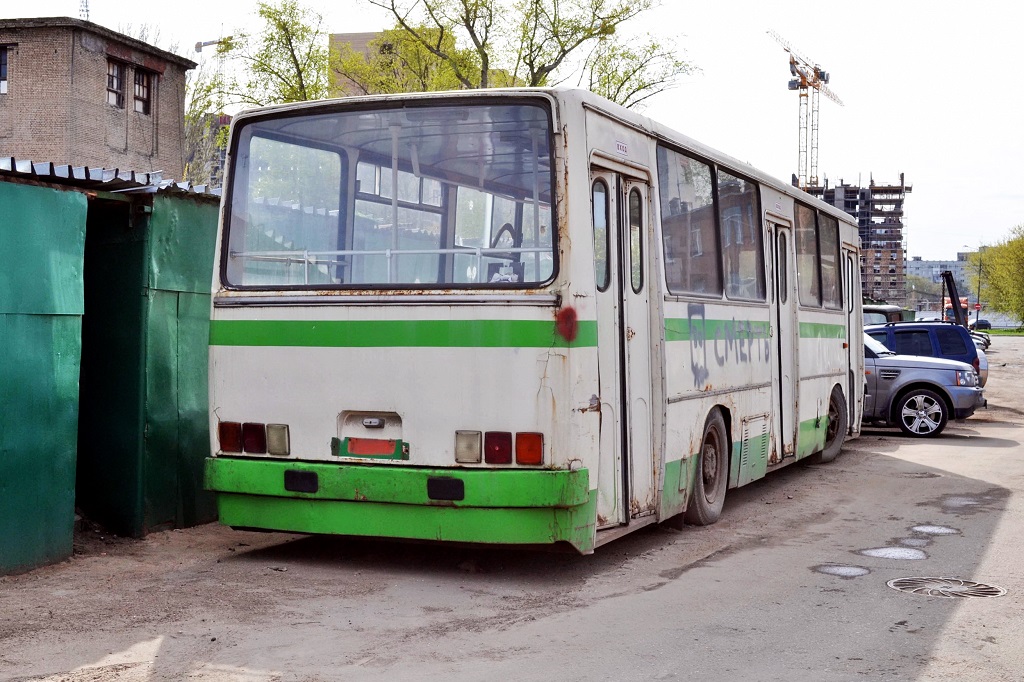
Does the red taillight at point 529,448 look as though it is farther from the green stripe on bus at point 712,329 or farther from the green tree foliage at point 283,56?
the green tree foliage at point 283,56

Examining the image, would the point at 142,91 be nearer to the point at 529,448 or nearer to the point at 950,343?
the point at 950,343

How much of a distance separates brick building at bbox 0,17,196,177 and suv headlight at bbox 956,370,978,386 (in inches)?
1242

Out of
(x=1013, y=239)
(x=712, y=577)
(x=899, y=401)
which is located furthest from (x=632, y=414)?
(x=1013, y=239)

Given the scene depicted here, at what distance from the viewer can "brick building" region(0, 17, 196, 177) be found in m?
39.9

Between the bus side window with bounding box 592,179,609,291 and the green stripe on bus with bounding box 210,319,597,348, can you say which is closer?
the green stripe on bus with bounding box 210,319,597,348

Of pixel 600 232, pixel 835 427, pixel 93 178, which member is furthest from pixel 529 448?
pixel 835 427

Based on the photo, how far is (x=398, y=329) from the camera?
7051 mm

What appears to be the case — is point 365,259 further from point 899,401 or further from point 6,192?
point 899,401

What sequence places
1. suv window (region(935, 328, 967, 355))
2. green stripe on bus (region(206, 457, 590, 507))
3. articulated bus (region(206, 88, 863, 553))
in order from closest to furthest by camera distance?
green stripe on bus (region(206, 457, 590, 507)) < articulated bus (region(206, 88, 863, 553)) < suv window (region(935, 328, 967, 355))

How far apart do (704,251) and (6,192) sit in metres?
5.10

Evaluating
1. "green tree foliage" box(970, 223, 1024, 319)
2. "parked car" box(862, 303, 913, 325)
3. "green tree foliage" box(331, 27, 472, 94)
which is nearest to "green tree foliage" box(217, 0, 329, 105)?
"green tree foliage" box(331, 27, 472, 94)

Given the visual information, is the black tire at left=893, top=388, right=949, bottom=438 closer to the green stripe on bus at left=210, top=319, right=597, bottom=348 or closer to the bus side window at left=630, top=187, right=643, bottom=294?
the bus side window at left=630, top=187, right=643, bottom=294

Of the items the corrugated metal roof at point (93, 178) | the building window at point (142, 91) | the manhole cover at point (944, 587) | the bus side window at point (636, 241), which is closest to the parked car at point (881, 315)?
the bus side window at point (636, 241)

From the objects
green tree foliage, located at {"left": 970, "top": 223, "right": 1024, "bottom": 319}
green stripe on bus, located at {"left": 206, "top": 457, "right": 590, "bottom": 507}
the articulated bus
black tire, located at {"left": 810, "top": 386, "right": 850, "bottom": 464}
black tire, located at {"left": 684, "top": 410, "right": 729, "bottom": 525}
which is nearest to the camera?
green stripe on bus, located at {"left": 206, "top": 457, "right": 590, "bottom": 507}
